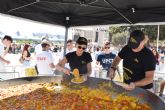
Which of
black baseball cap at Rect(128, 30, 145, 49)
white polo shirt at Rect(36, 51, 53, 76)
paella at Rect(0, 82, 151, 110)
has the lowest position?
paella at Rect(0, 82, 151, 110)

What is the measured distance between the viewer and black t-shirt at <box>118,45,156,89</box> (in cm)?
327

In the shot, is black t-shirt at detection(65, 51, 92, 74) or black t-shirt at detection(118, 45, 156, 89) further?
black t-shirt at detection(65, 51, 92, 74)

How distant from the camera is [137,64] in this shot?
3391 mm

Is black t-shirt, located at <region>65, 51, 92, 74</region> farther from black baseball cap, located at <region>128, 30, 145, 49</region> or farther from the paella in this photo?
black baseball cap, located at <region>128, 30, 145, 49</region>

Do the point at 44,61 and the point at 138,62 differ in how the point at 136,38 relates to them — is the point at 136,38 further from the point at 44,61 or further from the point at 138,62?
the point at 44,61

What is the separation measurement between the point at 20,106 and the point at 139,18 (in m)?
3.30

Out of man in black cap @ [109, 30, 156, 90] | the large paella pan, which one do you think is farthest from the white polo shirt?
man in black cap @ [109, 30, 156, 90]

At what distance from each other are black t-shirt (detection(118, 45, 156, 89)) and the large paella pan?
49cm

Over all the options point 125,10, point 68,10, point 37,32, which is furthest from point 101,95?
point 37,32

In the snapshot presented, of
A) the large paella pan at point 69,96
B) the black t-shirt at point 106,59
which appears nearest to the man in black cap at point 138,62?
the large paella pan at point 69,96

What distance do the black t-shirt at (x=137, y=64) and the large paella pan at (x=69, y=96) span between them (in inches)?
19.2

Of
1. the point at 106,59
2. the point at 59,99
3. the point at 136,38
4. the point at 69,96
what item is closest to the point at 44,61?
the point at 106,59

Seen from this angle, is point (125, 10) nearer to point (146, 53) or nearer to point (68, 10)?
point (68, 10)

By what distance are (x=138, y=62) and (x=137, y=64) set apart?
33mm
